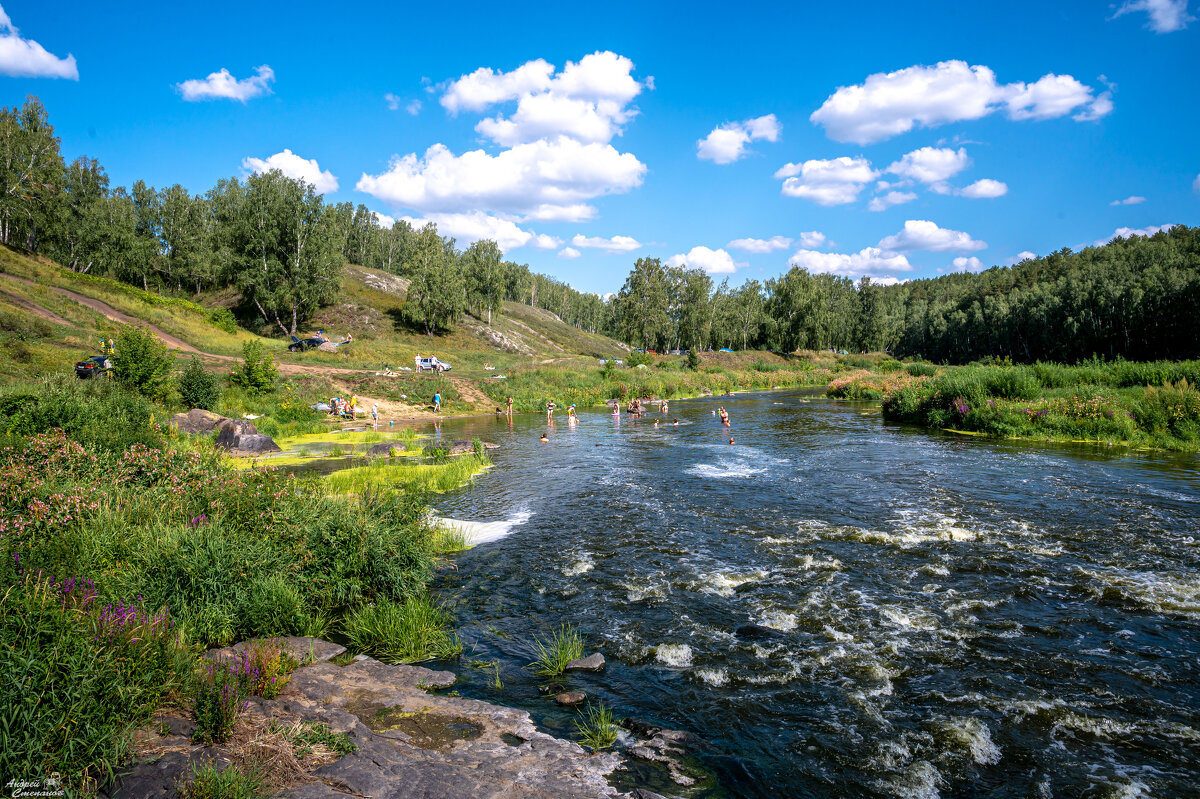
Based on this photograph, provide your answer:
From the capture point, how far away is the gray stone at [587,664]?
908cm

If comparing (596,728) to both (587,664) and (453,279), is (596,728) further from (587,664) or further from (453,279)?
(453,279)

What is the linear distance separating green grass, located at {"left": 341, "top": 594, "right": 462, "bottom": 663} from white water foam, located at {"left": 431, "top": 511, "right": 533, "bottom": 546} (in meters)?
5.19

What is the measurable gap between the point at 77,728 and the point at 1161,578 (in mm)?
18115

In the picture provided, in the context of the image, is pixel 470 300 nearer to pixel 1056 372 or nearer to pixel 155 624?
pixel 1056 372

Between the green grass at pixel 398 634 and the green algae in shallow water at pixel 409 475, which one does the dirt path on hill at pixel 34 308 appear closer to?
the green algae in shallow water at pixel 409 475

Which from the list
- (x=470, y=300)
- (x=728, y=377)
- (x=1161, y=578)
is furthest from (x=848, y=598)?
(x=470, y=300)

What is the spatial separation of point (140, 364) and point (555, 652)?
103 feet

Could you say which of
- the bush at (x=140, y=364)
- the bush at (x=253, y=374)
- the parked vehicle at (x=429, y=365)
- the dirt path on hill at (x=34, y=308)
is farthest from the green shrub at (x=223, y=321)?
the bush at (x=140, y=364)

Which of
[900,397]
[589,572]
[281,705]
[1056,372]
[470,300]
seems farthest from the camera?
[470,300]

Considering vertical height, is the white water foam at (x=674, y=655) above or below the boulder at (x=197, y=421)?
below

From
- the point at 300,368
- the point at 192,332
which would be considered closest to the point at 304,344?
the point at 192,332

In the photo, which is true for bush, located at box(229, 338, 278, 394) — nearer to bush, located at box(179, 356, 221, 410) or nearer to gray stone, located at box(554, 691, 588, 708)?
bush, located at box(179, 356, 221, 410)

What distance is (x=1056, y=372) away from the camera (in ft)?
117

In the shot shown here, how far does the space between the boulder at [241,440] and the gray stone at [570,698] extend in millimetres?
22788
